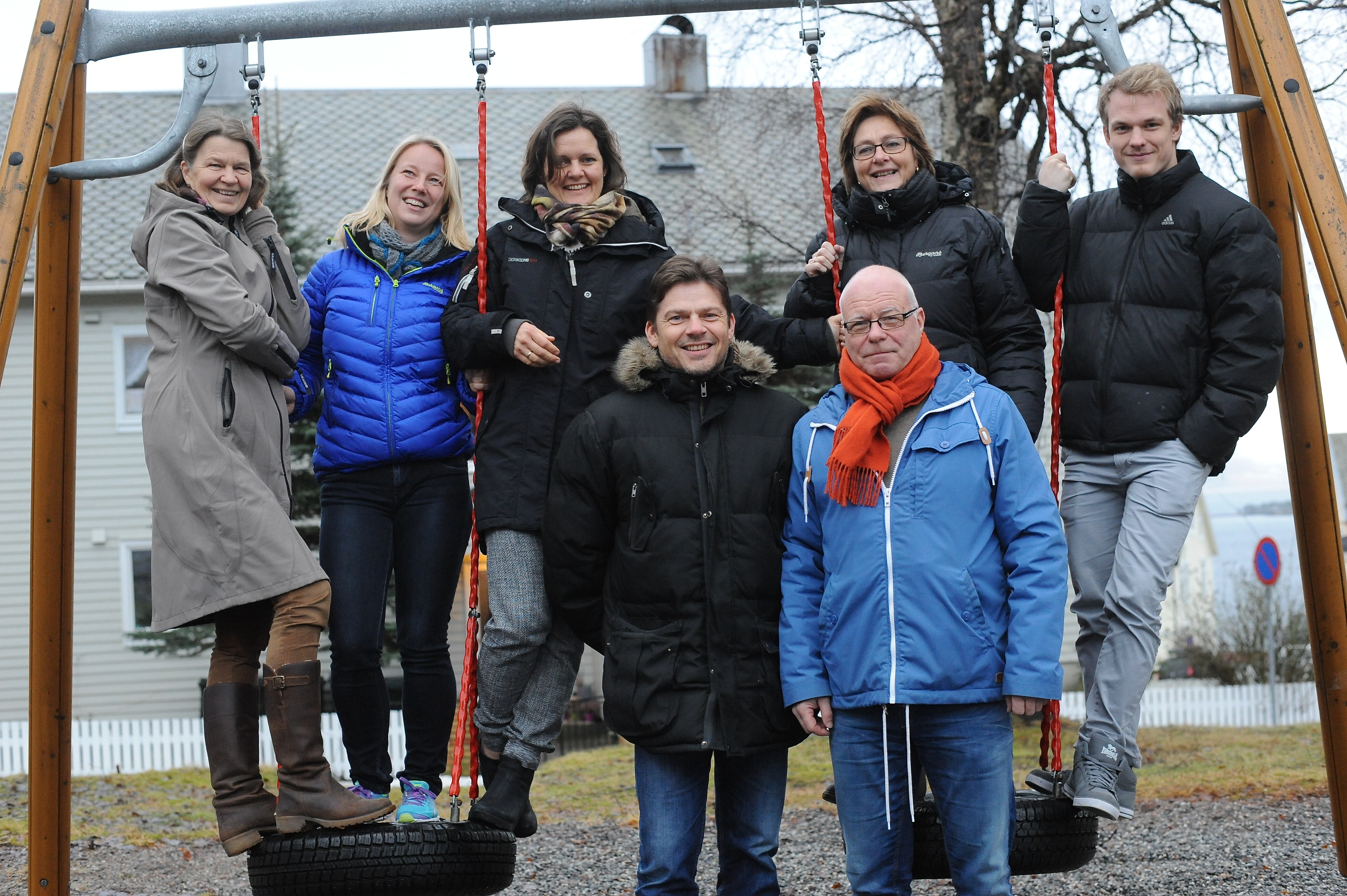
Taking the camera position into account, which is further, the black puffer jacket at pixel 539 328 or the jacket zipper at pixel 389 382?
the jacket zipper at pixel 389 382

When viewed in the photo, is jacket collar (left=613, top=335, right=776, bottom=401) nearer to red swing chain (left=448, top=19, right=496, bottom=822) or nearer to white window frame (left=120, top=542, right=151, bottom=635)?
red swing chain (left=448, top=19, right=496, bottom=822)

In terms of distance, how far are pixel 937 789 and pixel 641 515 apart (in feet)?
3.21

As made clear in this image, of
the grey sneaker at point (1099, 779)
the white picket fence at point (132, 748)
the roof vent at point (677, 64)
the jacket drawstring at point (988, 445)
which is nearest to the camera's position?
the jacket drawstring at point (988, 445)

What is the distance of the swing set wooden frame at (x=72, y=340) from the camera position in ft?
12.6

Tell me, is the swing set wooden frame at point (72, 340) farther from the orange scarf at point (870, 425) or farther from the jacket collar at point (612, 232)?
the orange scarf at point (870, 425)

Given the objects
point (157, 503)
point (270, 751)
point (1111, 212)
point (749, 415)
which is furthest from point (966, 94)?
point (270, 751)

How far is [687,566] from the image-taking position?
3266 mm

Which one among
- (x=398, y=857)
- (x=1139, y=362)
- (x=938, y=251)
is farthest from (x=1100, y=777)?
(x=398, y=857)

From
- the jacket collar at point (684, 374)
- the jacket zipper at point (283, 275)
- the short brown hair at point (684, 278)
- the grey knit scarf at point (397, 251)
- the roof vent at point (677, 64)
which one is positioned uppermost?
the roof vent at point (677, 64)

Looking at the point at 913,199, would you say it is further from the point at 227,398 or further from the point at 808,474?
the point at 227,398

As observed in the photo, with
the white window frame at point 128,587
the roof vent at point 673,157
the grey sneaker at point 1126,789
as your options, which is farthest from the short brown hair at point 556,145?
the roof vent at point 673,157

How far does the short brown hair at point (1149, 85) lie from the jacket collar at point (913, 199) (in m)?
0.45

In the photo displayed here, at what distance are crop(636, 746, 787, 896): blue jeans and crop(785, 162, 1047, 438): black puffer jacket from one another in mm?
1208

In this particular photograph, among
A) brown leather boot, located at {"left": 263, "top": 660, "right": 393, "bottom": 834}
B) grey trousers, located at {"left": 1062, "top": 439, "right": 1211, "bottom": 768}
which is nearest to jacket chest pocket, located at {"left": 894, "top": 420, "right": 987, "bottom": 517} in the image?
grey trousers, located at {"left": 1062, "top": 439, "right": 1211, "bottom": 768}
